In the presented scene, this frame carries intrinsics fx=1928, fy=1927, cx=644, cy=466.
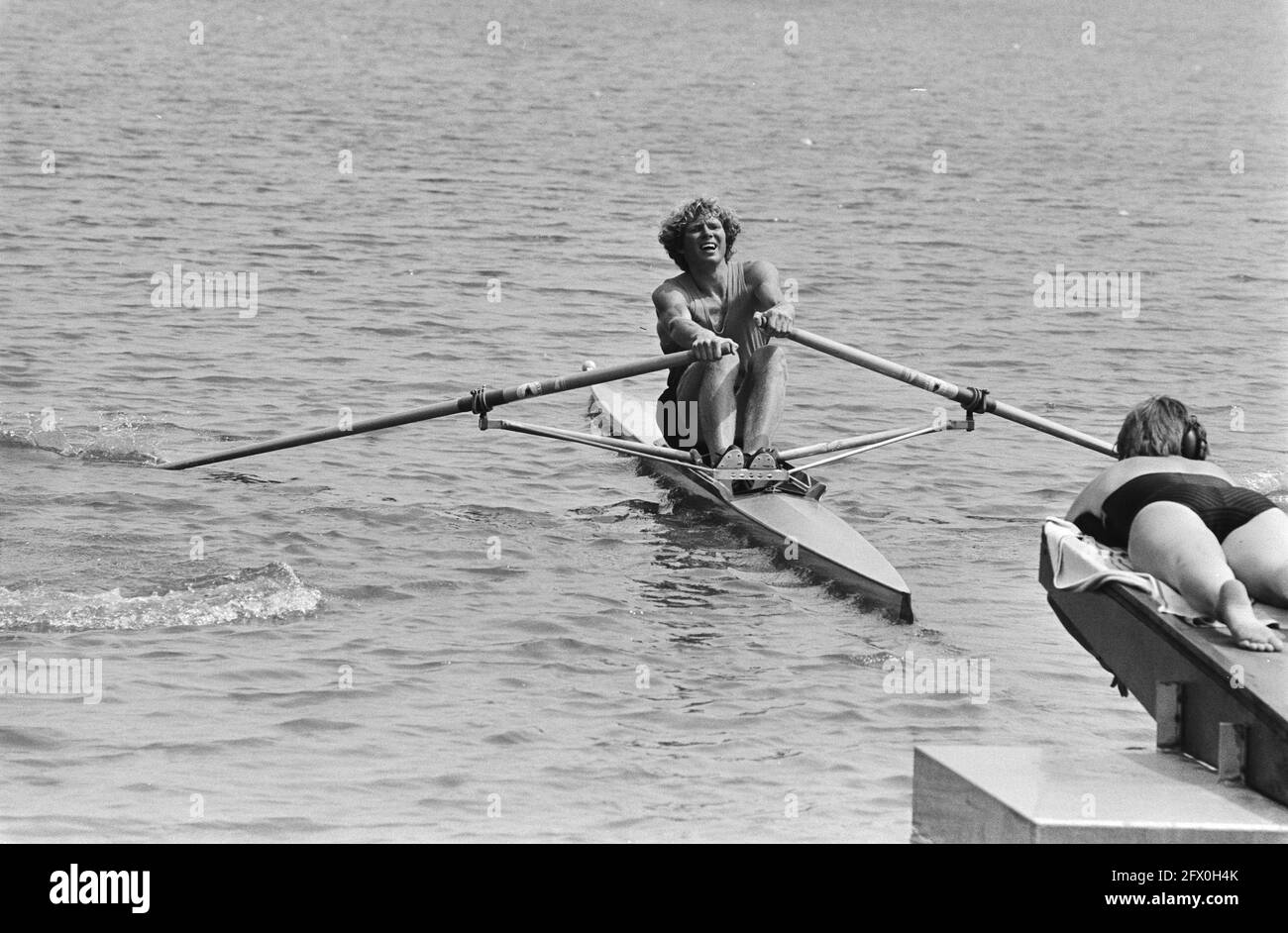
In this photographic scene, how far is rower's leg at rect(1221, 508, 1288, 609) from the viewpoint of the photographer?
6.85 meters

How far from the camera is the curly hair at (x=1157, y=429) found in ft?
24.6

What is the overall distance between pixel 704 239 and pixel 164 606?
410 cm

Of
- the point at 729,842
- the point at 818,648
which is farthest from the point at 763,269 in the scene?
the point at 729,842

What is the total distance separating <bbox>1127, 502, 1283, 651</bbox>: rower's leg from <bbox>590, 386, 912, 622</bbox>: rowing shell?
308 cm

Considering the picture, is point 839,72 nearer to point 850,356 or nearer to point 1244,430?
point 1244,430

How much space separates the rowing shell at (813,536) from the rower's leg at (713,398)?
269 mm

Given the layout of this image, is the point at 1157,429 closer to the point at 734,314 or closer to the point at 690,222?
the point at 734,314

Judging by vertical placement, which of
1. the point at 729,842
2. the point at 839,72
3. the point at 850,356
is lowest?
the point at 729,842

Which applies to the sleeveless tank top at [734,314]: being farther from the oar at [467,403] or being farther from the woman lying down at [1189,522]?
the woman lying down at [1189,522]

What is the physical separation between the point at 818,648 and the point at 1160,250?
16488 mm

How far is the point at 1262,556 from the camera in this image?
686 centimetres

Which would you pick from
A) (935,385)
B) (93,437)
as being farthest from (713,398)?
(93,437)

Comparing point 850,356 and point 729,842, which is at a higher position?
point 850,356
